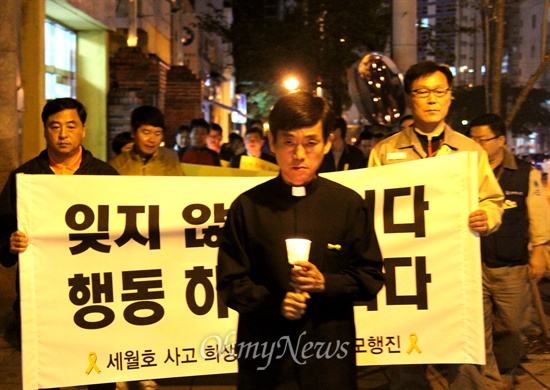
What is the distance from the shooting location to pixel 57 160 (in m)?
5.25

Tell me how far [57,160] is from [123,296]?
0.89m

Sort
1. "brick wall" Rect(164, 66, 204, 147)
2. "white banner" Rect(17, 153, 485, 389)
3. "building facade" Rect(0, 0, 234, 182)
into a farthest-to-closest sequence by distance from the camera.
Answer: "brick wall" Rect(164, 66, 204, 147), "building facade" Rect(0, 0, 234, 182), "white banner" Rect(17, 153, 485, 389)

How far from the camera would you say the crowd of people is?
11.4 ft

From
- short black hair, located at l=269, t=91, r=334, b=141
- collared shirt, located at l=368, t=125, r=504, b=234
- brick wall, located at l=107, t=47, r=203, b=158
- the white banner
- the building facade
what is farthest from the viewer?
brick wall, located at l=107, t=47, r=203, b=158

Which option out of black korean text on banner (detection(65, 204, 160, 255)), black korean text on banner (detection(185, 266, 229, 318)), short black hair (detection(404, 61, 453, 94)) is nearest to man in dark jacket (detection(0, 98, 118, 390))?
black korean text on banner (detection(65, 204, 160, 255))

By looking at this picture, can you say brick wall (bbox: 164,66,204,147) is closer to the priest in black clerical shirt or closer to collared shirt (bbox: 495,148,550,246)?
collared shirt (bbox: 495,148,550,246)

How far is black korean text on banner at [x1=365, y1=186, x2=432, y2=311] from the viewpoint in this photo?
5.04 m

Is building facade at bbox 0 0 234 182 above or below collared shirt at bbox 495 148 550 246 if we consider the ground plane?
above

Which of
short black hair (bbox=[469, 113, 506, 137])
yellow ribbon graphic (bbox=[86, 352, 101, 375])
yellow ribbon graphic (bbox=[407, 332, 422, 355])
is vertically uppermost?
short black hair (bbox=[469, 113, 506, 137])

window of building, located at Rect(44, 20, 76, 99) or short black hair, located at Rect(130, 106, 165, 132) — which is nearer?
short black hair, located at Rect(130, 106, 165, 132)

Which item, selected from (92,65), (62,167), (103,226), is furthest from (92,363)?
Result: (92,65)

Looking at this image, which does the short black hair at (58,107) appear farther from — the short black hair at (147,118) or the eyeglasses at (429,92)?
the eyeglasses at (429,92)

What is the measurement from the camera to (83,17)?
45.4 feet

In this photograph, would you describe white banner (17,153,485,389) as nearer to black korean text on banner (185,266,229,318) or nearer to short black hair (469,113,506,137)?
black korean text on banner (185,266,229,318)
